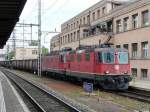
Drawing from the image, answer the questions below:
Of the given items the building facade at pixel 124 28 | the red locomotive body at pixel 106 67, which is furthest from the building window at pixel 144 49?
the red locomotive body at pixel 106 67

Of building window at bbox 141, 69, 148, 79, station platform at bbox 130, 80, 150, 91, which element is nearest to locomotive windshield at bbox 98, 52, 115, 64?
station platform at bbox 130, 80, 150, 91

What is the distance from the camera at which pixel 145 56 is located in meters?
42.2

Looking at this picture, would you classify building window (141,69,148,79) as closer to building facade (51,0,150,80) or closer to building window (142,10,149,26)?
building facade (51,0,150,80)

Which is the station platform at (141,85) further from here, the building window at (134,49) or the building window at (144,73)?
the building window at (134,49)

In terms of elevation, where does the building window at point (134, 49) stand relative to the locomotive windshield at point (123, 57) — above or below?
above

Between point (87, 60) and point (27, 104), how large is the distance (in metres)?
10.0

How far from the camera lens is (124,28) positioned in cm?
4922

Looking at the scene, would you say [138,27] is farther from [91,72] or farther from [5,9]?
[5,9]

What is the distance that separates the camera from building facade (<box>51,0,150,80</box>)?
42.6m

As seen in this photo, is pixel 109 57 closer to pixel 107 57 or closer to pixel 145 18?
pixel 107 57

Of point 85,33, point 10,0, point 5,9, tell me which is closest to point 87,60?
point 5,9

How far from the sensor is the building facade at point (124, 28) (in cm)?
4256

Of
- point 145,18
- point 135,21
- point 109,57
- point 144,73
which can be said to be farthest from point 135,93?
point 135,21

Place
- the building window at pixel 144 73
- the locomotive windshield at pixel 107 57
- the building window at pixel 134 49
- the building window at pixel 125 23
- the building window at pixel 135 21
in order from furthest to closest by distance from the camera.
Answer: the building window at pixel 125 23 < the building window at pixel 135 21 < the building window at pixel 134 49 < the building window at pixel 144 73 < the locomotive windshield at pixel 107 57
